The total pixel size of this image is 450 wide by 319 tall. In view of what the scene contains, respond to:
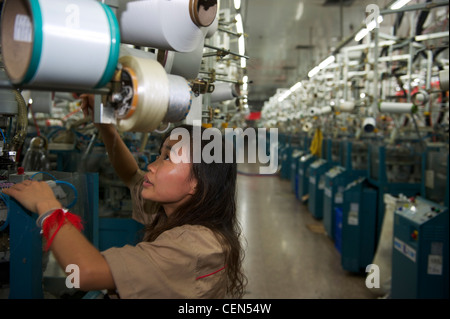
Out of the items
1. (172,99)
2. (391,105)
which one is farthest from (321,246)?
(172,99)

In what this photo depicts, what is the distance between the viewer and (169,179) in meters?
1.04

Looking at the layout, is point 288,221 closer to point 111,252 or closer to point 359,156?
point 359,156

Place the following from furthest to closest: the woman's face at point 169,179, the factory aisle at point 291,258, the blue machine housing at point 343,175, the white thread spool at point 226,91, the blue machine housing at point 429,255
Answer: the blue machine housing at point 343,175 < the factory aisle at point 291,258 < the blue machine housing at point 429,255 < the white thread spool at point 226,91 < the woman's face at point 169,179

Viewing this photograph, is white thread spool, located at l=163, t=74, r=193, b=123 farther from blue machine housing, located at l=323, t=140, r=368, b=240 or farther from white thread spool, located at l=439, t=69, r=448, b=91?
blue machine housing, located at l=323, t=140, r=368, b=240

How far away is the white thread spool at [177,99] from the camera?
0.61 meters

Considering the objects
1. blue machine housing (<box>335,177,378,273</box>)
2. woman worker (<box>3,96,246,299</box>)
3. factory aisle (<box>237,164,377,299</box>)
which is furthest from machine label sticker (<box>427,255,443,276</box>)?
woman worker (<box>3,96,246,299</box>)

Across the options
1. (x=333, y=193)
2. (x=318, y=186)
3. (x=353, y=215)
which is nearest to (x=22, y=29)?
(x=353, y=215)

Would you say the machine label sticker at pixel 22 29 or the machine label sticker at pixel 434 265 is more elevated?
the machine label sticker at pixel 22 29

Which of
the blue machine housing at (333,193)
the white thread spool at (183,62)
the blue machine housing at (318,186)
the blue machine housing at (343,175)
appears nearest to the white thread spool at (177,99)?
the white thread spool at (183,62)

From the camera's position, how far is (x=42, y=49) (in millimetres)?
470

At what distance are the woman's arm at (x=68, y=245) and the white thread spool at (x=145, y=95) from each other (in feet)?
0.80

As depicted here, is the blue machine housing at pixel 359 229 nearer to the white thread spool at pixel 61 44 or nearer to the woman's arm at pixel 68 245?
the woman's arm at pixel 68 245

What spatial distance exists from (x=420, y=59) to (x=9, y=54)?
5050 millimetres

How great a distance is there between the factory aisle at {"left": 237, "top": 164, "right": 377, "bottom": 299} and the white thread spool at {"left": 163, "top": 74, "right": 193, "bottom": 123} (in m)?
1.50
